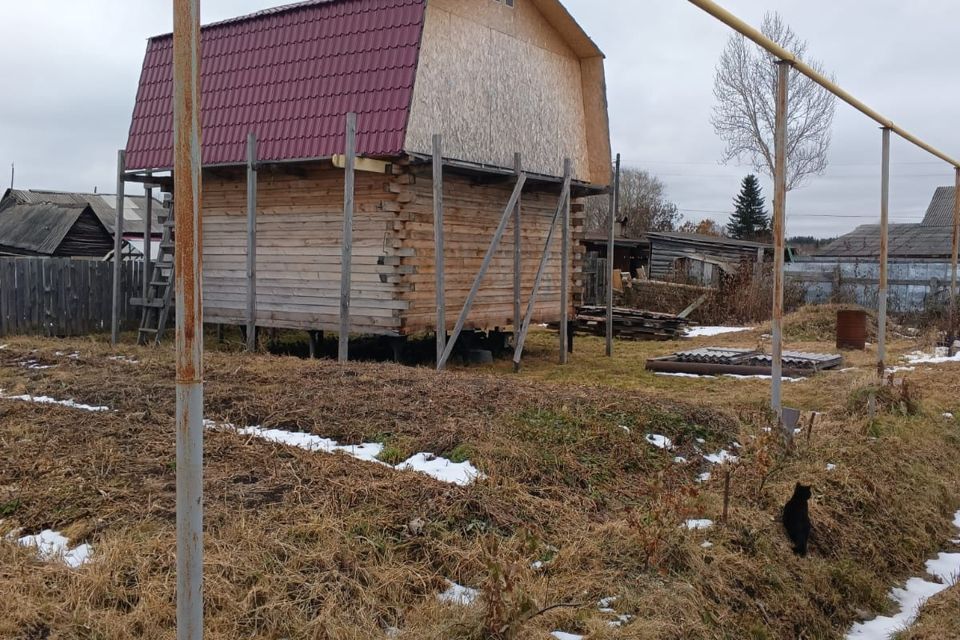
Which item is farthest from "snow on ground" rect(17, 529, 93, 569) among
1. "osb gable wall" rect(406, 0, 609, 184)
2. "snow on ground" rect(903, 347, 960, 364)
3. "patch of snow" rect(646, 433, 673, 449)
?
"snow on ground" rect(903, 347, 960, 364)

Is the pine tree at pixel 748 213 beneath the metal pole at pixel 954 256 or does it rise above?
above

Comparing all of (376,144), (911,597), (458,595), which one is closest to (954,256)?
(376,144)

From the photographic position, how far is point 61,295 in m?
16.6

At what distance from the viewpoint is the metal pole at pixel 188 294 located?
2.64 m

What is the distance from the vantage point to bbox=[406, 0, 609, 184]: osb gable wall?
12961 mm

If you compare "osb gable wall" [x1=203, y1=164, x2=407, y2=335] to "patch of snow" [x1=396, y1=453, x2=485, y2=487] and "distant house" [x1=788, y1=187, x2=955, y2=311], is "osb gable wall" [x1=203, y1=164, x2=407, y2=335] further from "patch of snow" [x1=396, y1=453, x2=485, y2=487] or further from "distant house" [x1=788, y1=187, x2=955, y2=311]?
"distant house" [x1=788, y1=187, x2=955, y2=311]

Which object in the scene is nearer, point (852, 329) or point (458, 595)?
point (458, 595)

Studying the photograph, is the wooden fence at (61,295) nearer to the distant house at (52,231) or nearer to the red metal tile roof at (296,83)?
the red metal tile roof at (296,83)

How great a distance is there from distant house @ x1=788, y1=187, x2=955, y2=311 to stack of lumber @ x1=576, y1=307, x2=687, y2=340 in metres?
6.40

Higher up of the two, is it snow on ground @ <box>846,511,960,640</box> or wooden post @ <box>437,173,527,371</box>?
wooden post @ <box>437,173,527,371</box>

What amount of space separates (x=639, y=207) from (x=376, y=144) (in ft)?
156

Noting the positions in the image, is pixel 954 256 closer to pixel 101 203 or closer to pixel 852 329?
pixel 852 329

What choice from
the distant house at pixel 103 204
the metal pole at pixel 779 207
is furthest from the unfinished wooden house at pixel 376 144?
the distant house at pixel 103 204

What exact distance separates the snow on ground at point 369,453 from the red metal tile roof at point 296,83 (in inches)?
255
